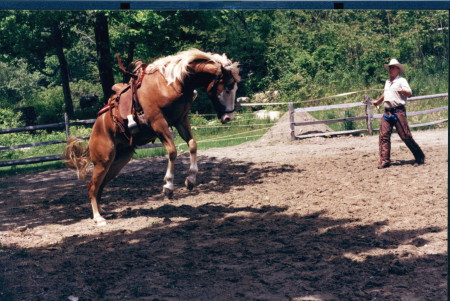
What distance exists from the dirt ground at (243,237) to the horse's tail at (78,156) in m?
0.77

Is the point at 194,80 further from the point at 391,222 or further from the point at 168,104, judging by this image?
the point at 391,222

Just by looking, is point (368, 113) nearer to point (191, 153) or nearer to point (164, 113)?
point (164, 113)

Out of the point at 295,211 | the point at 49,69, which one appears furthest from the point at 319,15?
the point at 295,211

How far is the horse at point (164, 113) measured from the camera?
5488 mm

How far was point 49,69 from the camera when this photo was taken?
55.1 ft

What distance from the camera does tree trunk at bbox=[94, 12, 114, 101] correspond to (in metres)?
9.00

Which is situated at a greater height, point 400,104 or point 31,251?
point 400,104

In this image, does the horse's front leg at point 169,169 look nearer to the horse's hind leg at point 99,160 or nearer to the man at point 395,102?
the horse's hind leg at point 99,160

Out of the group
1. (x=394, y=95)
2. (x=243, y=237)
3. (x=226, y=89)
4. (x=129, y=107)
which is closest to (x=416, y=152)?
(x=394, y=95)

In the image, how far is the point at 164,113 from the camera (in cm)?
606

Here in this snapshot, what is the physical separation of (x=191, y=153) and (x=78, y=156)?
7.40 feet

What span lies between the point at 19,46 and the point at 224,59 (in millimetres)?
8206

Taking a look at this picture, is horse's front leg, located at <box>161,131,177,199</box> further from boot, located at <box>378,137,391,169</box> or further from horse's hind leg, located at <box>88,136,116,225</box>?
boot, located at <box>378,137,391,169</box>

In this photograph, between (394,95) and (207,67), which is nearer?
(207,67)
